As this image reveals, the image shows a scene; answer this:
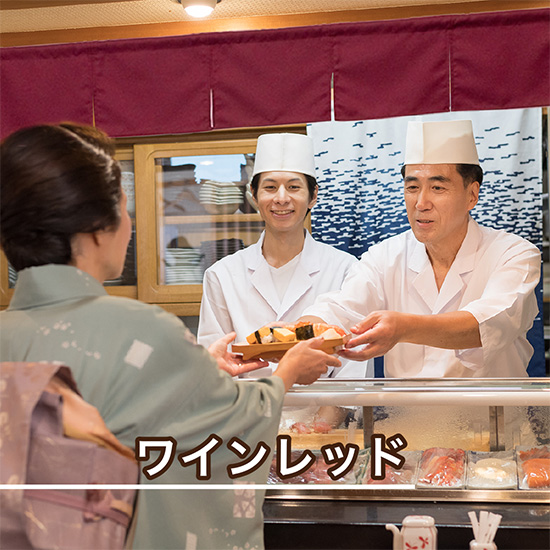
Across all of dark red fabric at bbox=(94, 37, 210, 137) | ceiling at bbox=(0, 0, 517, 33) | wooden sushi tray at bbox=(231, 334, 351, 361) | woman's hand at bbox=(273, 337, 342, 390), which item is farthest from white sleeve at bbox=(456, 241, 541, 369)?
ceiling at bbox=(0, 0, 517, 33)

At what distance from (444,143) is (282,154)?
→ 758 millimetres

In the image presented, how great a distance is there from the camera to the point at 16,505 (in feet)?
4.60

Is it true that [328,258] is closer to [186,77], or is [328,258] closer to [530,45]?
[186,77]

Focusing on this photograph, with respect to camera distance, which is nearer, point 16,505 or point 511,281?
point 16,505

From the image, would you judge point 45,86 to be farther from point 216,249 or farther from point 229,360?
point 229,360

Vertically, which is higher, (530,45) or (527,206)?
(530,45)

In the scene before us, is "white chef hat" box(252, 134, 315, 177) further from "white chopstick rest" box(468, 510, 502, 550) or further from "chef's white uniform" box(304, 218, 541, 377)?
"white chopstick rest" box(468, 510, 502, 550)

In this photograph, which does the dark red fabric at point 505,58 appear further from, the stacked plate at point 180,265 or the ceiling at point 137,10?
the stacked plate at point 180,265

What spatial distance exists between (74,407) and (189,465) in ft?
1.06

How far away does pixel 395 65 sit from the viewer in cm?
269

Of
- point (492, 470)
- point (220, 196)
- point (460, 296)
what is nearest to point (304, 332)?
point (492, 470)

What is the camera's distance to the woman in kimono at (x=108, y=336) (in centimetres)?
140

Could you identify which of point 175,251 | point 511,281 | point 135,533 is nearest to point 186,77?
point 175,251

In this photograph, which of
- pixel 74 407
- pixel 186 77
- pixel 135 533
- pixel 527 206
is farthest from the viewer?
pixel 527 206
